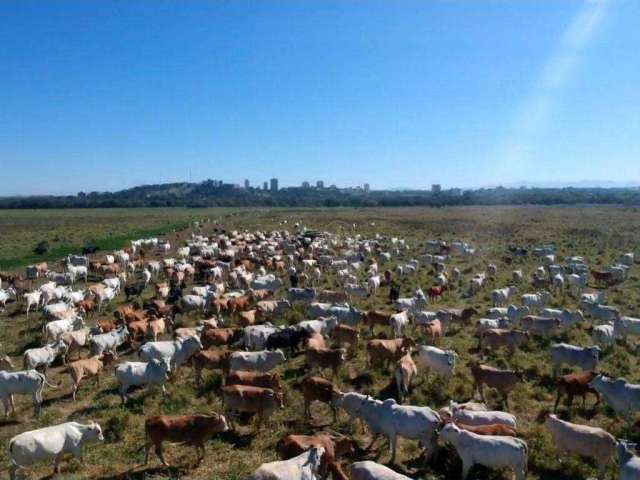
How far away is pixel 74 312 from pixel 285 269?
1571 cm

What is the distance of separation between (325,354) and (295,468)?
5893 millimetres

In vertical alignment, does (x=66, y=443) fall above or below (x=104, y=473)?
above

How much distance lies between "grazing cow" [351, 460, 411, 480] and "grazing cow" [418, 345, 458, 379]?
19.7ft

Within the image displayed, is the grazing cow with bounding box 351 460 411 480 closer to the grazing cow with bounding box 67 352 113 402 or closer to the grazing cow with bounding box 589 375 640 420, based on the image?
the grazing cow with bounding box 589 375 640 420

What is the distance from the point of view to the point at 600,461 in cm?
898

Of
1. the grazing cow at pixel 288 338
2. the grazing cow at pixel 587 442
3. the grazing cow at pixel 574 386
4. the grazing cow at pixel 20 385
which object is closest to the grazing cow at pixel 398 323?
the grazing cow at pixel 288 338

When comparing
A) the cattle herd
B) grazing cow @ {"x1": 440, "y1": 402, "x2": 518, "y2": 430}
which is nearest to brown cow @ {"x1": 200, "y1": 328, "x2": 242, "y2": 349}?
the cattle herd

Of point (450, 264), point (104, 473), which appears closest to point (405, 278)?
point (450, 264)

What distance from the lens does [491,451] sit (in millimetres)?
8547

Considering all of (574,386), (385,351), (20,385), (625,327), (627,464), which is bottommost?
(625,327)

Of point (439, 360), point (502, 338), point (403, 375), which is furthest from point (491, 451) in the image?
point (502, 338)

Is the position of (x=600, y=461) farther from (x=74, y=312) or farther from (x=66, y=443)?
(x=74, y=312)

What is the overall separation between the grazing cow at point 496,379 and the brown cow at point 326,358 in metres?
3.47

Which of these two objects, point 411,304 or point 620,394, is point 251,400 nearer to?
point 620,394
